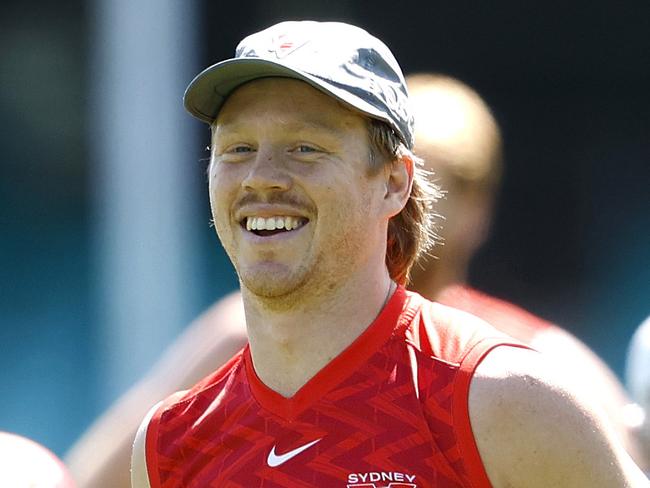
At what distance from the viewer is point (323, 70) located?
2287 mm

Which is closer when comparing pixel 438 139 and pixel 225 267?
pixel 438 139

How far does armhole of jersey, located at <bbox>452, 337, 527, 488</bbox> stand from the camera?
2068 mm

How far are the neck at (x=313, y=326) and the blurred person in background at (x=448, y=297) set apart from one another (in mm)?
826

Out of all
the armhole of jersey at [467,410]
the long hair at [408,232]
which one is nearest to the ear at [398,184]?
the long hair at [408,232]

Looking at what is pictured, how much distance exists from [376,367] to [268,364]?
8.9 inches

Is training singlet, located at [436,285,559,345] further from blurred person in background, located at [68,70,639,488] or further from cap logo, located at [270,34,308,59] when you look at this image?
cap logo, located at [270,34,308,59]

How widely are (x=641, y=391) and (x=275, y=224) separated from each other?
1.55 m

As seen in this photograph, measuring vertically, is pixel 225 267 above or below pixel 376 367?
below

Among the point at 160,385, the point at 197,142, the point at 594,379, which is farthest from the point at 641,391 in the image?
the point at 197,142

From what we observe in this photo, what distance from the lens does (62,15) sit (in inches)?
201

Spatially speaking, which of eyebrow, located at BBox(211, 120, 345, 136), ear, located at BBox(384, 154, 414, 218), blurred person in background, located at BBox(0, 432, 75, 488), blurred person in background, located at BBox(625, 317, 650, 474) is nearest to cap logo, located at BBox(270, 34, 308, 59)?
eyebrow, located at BBox(211, 120, 345, 136)

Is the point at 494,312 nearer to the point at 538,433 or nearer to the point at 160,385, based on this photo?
the point at 160,385

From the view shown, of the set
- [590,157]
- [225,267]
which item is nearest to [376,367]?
[225,267]

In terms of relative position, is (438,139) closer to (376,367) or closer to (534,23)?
(376,367)
